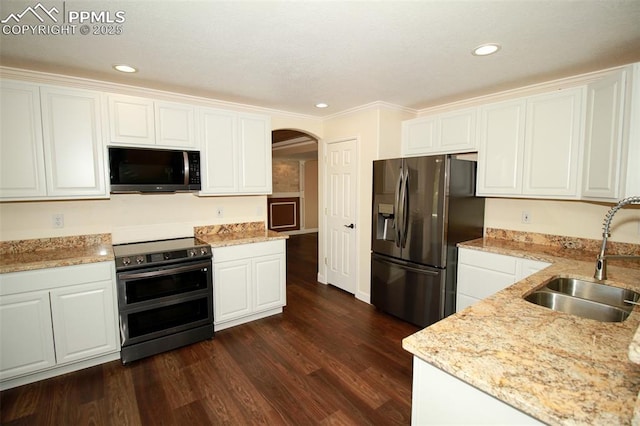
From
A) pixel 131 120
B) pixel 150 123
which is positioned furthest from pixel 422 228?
pixel 131 120

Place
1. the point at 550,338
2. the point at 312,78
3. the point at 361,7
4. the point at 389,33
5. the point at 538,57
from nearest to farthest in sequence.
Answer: the point at 550,338 → the point at 361,7 → the point at 389,33 → the point at 538,57 → the point at 312,78

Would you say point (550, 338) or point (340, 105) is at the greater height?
point (340, 105)

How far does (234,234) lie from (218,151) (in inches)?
38.9

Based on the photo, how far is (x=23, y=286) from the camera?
2.22m

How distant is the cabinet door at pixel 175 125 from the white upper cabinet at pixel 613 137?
11.3 feet

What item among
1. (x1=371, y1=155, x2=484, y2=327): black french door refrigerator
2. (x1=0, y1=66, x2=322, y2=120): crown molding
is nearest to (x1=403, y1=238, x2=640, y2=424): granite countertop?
(x1=371, y1=155, x2=484, y2=327): black french door refrigerator

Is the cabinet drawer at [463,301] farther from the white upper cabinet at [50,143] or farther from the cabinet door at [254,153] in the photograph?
the white upper cabinet at [50,143]

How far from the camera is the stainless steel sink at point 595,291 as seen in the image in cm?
180

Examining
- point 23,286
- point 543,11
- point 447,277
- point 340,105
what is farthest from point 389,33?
point 23,286

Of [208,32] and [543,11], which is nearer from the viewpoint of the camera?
[543,11]

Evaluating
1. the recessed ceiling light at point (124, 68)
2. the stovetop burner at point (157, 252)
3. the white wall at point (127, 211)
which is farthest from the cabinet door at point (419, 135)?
the recessed ceiling light at point (124, 68)

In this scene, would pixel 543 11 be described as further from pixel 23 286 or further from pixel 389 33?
pixel 23 286

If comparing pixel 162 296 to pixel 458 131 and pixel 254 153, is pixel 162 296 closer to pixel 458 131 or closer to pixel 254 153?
pixel 254 153

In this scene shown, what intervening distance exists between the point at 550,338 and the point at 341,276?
129 inches
